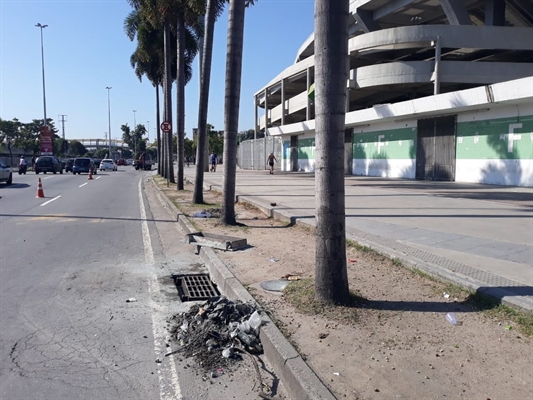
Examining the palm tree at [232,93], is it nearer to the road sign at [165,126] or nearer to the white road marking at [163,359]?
the white road marking at [163,359]

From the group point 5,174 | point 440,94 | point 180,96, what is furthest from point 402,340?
point 5,174

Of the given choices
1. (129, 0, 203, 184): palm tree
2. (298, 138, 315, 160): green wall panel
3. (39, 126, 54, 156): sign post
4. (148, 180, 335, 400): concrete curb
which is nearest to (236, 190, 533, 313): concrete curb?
(148, 180, 335, 400): concrete curb

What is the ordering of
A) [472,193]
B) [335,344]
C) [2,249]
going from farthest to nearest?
1. [472,193]
2. [2,249]
3. [335,344]

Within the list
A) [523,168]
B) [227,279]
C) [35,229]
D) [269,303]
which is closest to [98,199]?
[35,229]

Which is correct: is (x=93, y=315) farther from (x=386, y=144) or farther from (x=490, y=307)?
(x=386, y=144)

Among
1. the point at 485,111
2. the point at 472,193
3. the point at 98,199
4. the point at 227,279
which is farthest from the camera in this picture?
the point at 485,111

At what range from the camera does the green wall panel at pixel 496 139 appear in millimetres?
19375

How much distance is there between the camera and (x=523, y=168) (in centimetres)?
1958

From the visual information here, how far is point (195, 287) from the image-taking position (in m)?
6.66

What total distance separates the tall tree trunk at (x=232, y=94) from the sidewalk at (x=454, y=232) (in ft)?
5.49

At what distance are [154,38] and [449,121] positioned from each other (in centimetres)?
2153

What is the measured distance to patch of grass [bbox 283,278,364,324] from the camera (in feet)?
16.1

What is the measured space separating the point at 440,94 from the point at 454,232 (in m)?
15.7

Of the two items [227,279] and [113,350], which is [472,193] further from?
[113,350]
